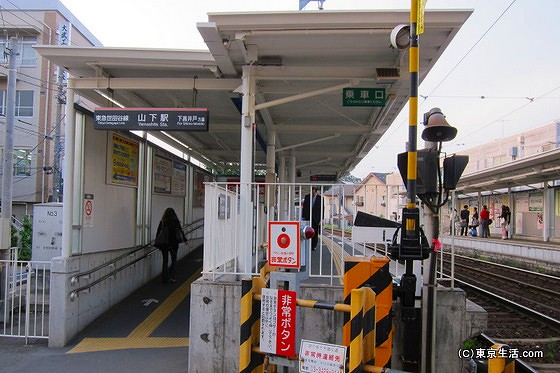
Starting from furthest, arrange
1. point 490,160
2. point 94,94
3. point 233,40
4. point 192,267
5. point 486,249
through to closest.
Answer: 1. point 490,160
2. point 486,249
3. point 192,267
4. point 94,94
5. point 233,40

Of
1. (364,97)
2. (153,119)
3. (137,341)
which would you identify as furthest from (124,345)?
(364,97)

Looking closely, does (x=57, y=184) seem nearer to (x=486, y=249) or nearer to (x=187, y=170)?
(x=187, y=170)

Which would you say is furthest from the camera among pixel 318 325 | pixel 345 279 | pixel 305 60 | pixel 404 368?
pixel 305 60

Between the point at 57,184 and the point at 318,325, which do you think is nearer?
the point at 318,325

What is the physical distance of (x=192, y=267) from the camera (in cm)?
1070

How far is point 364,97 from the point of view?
708cm

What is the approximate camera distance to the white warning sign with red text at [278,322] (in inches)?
146

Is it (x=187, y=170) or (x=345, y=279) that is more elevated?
(x=187, y=170)

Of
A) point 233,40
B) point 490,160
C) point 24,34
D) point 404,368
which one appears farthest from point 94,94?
→ point 490,160

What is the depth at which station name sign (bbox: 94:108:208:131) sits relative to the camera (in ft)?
20.7

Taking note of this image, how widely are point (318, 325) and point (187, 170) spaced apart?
8.39 m

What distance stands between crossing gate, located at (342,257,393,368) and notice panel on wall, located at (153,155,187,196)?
6632mm

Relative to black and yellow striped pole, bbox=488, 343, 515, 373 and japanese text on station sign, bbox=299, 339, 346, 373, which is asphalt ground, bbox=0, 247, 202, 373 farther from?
black and yellow striped pole, bbox=488, 343, 515, 373

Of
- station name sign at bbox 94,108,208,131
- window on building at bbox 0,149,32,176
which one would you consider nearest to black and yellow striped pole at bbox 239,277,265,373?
station name sign at bbox 94,108,208,131
